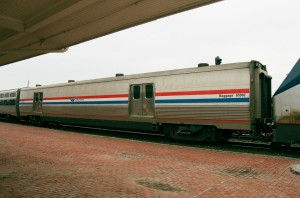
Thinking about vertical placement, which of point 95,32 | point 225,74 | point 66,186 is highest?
point 95,32

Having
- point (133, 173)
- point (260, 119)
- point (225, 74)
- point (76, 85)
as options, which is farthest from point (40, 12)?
point (76, 85)

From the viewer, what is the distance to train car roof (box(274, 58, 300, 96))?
33.9 feet

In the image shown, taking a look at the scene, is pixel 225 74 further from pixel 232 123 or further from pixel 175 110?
pixel 175 110

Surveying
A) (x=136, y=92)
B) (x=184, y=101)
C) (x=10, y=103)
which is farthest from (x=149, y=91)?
(x=10, y=103)

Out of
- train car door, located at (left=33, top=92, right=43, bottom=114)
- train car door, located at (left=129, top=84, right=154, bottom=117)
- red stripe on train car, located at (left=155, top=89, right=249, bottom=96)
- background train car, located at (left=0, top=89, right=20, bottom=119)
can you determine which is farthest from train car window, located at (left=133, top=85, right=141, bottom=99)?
background train car, located at (left=0, top=89, right=20, bottom=119)

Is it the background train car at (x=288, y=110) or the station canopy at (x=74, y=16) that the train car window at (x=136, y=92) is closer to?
the station canopy at (x=74, y=16)

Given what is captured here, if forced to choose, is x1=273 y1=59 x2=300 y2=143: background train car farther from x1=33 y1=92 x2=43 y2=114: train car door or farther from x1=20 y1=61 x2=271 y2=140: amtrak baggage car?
x1=33 y1=92 x2=43 y2=114: train car door

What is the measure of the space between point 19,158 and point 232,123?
8418mm

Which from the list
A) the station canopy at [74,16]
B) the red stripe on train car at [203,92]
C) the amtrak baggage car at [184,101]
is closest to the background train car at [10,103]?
the amtrak baggage car at [184,101]

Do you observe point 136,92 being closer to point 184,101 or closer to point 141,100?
point 141,100

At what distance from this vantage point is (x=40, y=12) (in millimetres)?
7535

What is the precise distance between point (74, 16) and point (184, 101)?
733cm

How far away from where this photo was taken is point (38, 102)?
24.6m

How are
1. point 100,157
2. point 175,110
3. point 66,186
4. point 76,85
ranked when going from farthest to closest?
point 76,85 → point 175,110 → point 100,157 → point 66,186
